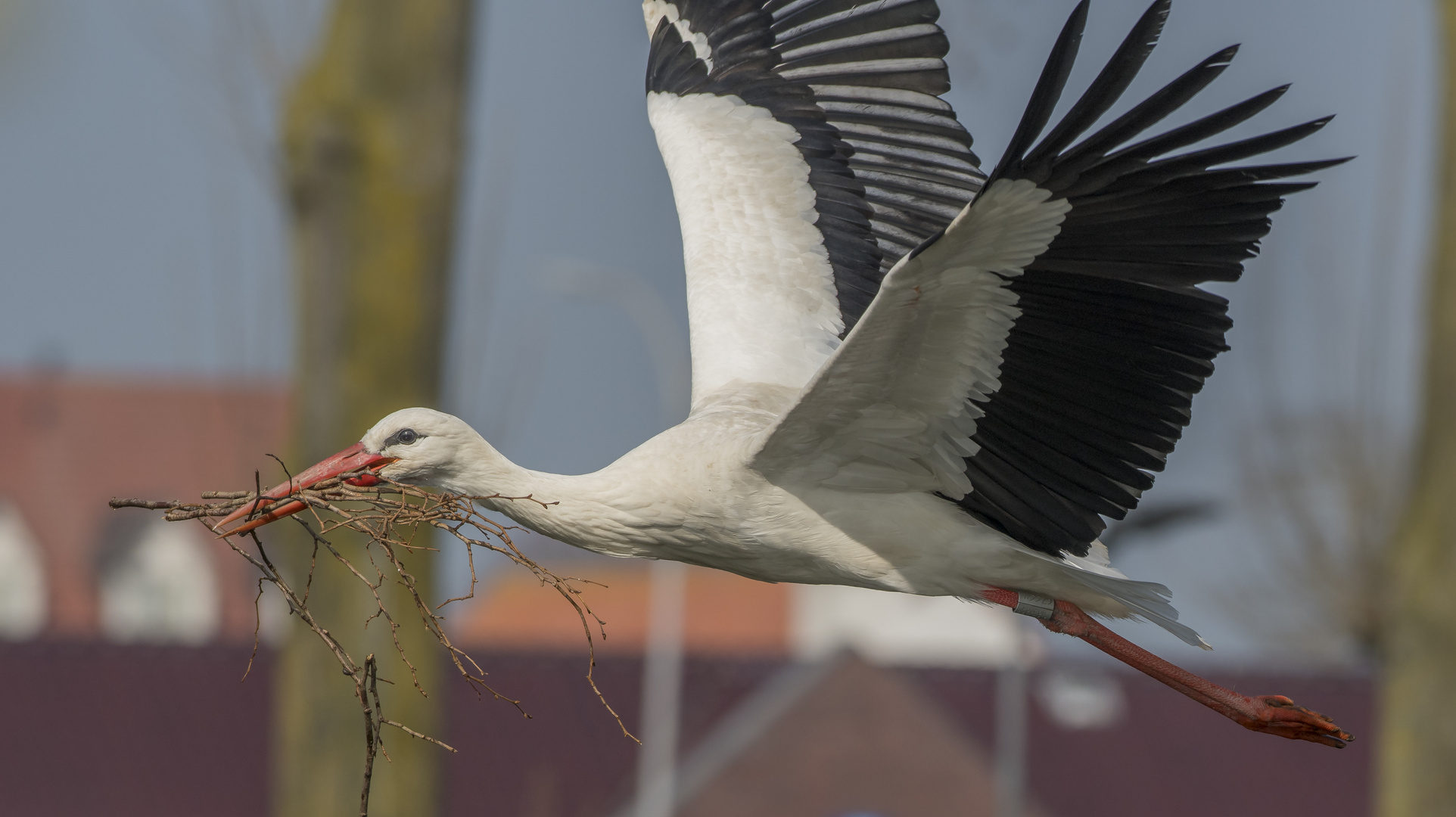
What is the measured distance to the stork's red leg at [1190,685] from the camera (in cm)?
478

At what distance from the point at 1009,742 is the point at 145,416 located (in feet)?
84.2

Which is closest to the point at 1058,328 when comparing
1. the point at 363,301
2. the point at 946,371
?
the point at 946,371

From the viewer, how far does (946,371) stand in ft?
14.2

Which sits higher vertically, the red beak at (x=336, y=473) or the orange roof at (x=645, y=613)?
the red beak at (x=336, y=473)

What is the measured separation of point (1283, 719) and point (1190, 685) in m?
0.27

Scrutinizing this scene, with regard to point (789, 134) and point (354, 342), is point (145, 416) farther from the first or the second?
point (789, 134)

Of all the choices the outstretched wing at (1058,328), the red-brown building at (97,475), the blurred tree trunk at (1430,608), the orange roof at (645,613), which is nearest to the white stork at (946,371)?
the outstretched wing at (1058,328)

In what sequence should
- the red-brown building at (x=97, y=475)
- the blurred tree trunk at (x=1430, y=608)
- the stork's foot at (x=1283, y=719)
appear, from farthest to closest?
the red-brown building at (x=97, y=475) < the blurred tree trunk at (x=1430, y=608) < the stork's foot at (x=1283, y=719)

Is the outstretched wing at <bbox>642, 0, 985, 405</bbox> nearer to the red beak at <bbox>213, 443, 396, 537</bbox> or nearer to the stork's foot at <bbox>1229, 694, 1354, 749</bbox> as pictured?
the red beak at <bbox>213, 443, 396, 537</bbox>

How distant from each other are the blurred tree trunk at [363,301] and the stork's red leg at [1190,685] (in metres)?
4.39

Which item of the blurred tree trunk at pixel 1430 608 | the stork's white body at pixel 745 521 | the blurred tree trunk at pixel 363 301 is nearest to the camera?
the stork's white body at pixel 745 521

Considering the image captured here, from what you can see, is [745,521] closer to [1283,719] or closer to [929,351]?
[929,351]

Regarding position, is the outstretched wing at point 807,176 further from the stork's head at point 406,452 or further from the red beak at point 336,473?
the red beak at point 336,473

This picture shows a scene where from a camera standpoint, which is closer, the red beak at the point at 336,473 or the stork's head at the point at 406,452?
the red beak at the point at 336,473
